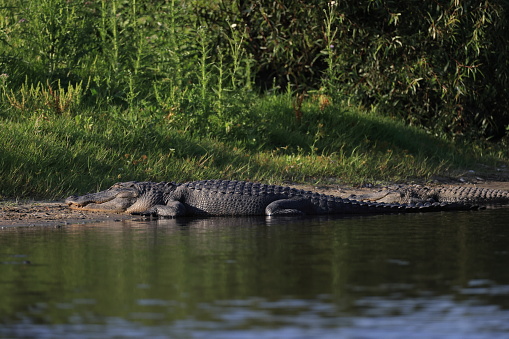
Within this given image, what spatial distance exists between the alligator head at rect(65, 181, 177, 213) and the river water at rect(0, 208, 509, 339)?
964 mm

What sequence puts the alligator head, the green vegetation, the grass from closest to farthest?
the alligator head → the grass → the green vegetation

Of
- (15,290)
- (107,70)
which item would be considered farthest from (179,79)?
(15,290)

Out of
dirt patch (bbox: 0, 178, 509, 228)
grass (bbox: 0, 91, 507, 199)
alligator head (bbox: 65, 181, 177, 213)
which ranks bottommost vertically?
dirt patch (bbox: 0, 178, 509, 228)

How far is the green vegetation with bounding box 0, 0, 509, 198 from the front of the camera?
932cm

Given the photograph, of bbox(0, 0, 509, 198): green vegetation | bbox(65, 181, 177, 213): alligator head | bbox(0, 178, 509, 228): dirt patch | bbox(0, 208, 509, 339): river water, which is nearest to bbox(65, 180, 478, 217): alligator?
bbox(65, 181, 177, 213): alligator head

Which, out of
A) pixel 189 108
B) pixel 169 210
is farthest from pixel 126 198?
pixel 189 108

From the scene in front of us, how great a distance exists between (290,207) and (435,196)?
2.02 m

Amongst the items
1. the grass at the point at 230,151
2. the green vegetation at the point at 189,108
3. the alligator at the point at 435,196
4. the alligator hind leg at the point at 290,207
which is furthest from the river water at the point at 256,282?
the green vegetation at the point at 189,108

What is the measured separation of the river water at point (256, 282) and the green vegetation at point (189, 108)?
2.30 meters

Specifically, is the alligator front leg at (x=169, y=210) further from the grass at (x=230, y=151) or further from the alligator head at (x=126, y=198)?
the grass at (x=230, y=151)

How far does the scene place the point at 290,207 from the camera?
8.23 meters

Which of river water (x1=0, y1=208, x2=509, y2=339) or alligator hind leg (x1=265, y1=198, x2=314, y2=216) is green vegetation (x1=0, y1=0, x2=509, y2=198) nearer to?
alligator hind leg (x1=265, y1=198, x2=314, y2=216)

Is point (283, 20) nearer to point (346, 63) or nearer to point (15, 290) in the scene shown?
point (346, 63)

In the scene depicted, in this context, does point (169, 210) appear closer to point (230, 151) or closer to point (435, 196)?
point (230, 151)
